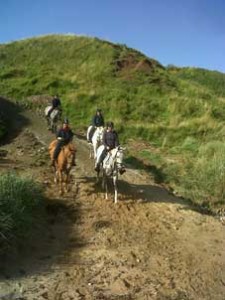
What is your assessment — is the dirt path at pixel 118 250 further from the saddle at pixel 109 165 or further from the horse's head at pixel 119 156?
the horse's head at pixel 119 156

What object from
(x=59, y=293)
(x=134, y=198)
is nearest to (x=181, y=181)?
(x=134, y=198)

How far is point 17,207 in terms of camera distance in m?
14.2

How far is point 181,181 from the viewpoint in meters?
23.1

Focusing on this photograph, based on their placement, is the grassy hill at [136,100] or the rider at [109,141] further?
the grassy hill at [136,100]

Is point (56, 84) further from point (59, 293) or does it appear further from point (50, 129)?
point (59, 293)

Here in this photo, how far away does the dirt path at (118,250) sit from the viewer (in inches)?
480

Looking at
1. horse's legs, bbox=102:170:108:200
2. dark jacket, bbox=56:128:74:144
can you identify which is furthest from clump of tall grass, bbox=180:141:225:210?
dark jacket, bbox=56:128:74:144

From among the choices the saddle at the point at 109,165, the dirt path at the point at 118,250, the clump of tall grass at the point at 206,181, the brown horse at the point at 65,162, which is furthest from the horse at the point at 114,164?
the clump of tall grass at the point at 206,181

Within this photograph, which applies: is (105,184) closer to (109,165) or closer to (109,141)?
(109,165)

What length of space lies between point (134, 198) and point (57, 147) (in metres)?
3.04

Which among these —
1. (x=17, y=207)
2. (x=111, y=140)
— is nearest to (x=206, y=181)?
(x=111, y=140)

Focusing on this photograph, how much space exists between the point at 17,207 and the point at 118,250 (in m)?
2.71

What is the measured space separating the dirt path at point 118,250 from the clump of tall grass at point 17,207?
16.3 inches

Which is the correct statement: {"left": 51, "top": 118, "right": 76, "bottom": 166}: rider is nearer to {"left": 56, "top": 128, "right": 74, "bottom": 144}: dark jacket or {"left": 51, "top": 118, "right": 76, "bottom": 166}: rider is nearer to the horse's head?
{"left": 56, "top": 128, "right": 74, "bottom": 144}: dark jacket
